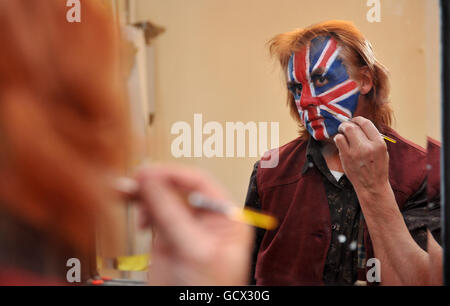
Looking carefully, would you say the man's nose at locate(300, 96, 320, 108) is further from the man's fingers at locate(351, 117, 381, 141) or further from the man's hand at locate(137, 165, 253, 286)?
the man's hand at locate(137, 165, 253, 286)

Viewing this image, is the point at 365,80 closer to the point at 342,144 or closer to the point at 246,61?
the point at 342,144

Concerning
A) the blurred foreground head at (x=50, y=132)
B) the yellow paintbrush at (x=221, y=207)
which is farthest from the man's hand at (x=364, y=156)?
the blurred foreground head at (x=50, y=132)

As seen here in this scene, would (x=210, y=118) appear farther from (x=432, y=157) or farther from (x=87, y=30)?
(x=432, y=157)

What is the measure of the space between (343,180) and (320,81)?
0.75ft

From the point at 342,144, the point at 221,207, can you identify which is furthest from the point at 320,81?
the point at 221,207

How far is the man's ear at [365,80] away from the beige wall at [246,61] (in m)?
0.05

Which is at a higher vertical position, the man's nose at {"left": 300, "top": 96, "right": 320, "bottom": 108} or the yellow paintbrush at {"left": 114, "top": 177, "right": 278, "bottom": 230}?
the man's nose at {"left": 300, "top": 96, "right": 320, "bottom": 108}

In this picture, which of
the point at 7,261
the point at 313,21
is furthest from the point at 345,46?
the point at 7,261

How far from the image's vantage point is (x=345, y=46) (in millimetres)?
957

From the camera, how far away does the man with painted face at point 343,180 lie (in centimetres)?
95

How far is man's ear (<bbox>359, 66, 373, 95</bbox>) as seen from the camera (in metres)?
0.95

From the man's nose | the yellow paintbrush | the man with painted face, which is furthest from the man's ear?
the yellow paintbrush

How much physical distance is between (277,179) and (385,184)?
9.4 inches

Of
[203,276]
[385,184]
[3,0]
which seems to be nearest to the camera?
[3,0]
